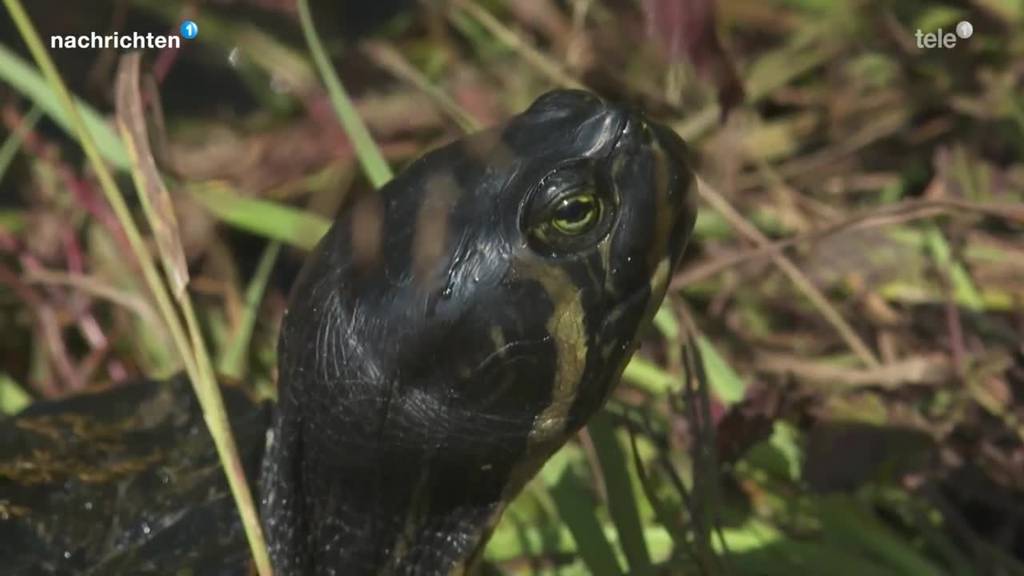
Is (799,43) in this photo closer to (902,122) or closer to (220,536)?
(902,122)

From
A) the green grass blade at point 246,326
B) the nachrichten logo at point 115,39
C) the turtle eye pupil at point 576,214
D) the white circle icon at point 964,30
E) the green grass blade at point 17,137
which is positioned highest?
the nachrichten logo at point 115,39

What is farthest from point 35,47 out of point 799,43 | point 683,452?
point 799,43

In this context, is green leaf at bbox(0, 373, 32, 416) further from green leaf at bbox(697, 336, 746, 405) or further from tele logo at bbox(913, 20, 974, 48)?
tele logo at bbox(913, 20, 974, 48)

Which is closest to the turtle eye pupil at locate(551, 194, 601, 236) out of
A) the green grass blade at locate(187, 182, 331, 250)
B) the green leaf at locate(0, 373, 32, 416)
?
the green grass blade at locate(187, 182, 331, 250)

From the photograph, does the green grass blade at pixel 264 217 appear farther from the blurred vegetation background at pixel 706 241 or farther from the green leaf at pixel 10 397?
the green leaf at pixel 10 397

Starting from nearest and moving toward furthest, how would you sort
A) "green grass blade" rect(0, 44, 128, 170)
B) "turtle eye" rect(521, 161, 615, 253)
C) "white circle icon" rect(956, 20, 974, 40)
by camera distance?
"turtle eye" rect(521, 161, 615, 253) < "green grass blade" rect(0, 44, 128, 170) < "white circle icon" rect(956, 20, 974, 40)

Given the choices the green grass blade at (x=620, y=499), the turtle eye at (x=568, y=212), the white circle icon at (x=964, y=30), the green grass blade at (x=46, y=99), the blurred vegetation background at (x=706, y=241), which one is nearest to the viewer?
the turtle eye at (x=568, y=212)

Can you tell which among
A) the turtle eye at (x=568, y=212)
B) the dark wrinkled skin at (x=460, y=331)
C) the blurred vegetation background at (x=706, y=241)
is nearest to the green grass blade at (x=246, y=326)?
the blurred vegetation background at (x=706, y=241)
